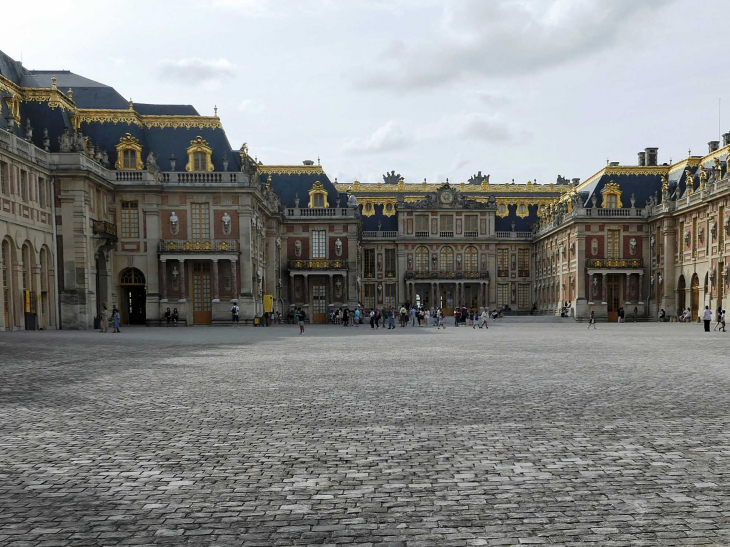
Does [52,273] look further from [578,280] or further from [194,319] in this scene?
[578,280]

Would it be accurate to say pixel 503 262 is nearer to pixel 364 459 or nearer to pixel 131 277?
pixel 131 277

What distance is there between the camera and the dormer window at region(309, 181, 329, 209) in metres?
62.8

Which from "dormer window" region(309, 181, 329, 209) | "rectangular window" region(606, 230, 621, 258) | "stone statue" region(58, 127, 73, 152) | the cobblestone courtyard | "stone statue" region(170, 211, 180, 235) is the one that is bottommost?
the cobblestone courtyard

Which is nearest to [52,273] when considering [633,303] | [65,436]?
[65,436]

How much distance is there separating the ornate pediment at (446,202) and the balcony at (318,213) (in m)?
17.4

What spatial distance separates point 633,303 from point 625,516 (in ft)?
200

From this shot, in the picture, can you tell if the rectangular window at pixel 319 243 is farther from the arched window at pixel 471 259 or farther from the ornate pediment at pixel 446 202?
the arched window at pixel 471 259

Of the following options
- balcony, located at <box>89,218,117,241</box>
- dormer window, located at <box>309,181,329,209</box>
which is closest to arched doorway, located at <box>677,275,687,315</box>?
dormer window, located at <box>309,181,329,209</box>

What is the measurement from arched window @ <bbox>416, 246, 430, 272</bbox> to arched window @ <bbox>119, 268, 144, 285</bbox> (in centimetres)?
4055

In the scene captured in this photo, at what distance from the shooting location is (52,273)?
37.5 meters

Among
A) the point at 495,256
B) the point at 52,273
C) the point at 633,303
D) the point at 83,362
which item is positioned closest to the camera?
the point at 83,362

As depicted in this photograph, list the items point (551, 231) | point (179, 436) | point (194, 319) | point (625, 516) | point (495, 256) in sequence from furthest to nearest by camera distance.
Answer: point (495, 256) → point (551, 231) → point (194, 319) → point (179, 436) → point (625, 516)

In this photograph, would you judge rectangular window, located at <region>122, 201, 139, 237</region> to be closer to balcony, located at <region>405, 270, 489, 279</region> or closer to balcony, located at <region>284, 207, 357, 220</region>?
balcony, located at <region>284, 207, 357, 220</region>

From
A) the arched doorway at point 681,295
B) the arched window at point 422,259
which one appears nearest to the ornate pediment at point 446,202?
the arched window at point 422,259
